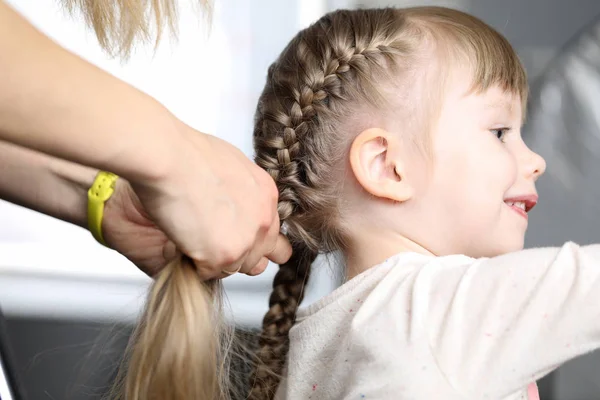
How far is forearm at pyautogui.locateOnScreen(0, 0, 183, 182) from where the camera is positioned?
0.60 meters

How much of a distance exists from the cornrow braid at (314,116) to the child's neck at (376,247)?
0.03 m

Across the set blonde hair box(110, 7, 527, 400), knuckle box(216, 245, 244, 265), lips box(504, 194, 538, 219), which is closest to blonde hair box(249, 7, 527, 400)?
blonde hair box(110, 7, 527, 400)

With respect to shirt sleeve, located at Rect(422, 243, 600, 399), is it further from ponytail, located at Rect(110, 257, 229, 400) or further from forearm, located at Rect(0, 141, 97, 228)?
forearm, located at Rect(0, 141, 97, 228)

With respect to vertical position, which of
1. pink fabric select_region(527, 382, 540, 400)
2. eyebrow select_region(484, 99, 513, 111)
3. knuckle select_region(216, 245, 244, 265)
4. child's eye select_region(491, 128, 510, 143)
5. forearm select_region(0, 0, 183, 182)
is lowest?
pink fabric select_region(527, 382, 540, 400)

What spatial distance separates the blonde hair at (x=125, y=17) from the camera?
941mm

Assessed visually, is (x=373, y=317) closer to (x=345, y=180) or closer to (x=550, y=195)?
(x=345, y=180)

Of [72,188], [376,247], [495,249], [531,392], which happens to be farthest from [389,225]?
[72,188]

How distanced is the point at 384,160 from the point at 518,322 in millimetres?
281

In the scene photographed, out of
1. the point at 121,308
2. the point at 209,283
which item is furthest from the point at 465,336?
the point at 121,308

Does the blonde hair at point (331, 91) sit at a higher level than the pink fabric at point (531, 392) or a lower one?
higher

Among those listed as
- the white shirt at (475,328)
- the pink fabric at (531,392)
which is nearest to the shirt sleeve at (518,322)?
the white shirt at (475,328)

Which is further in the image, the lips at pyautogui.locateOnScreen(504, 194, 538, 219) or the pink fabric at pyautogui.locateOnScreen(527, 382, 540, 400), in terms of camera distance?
the lips at pyautogui.locateOnScreen(504, 194, 538, 219)

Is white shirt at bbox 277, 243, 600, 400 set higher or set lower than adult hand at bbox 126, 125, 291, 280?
lower

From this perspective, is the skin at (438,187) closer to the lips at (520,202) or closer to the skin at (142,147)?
the lips at (520,202)
